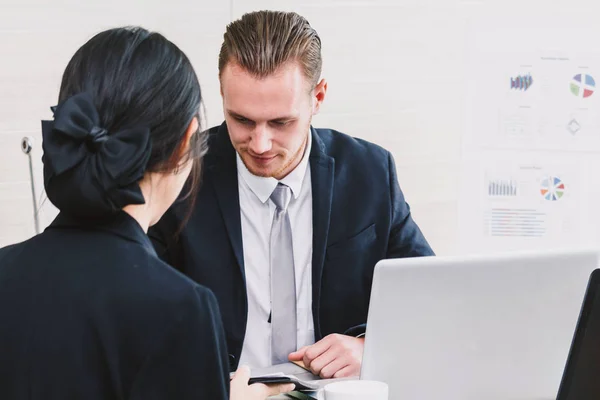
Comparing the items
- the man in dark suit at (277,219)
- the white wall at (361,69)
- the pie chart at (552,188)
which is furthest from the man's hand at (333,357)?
the pie chart at (552,188)

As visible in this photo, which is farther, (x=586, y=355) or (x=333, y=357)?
(x=333, y=357)

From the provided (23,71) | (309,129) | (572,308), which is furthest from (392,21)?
(572,308)

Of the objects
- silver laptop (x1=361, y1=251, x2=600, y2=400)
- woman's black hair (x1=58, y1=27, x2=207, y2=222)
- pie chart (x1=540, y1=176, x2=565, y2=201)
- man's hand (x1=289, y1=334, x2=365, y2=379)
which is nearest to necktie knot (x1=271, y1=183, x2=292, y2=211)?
man's hand (x1=289, y1=334, x2=365, y2=379)

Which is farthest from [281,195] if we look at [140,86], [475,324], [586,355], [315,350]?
[140,86]

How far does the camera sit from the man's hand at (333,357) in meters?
2.02

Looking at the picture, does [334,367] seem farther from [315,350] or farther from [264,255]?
[264,255]

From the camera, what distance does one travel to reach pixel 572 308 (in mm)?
1759

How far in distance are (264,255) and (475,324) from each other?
0.79m

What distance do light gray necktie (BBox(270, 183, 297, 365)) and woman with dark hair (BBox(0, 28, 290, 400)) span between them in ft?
3.56

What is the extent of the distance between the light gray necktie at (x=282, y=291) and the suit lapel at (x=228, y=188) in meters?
0.09

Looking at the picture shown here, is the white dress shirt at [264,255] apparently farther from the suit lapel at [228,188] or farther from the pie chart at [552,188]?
the pie chart at [552,188]

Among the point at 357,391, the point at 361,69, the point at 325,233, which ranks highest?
the point at 361,69

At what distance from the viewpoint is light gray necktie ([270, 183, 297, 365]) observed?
233 centimetres

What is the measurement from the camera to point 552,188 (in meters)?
3.61
